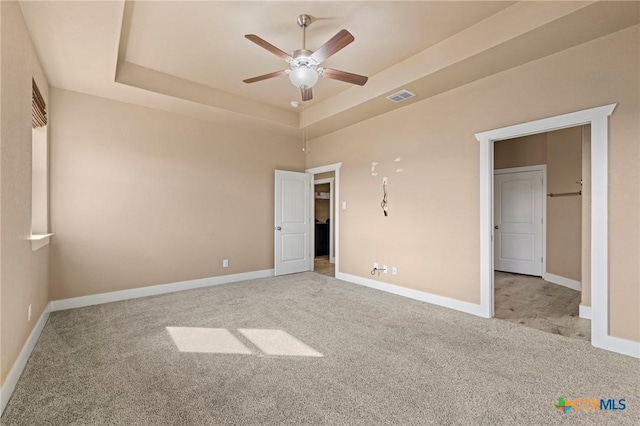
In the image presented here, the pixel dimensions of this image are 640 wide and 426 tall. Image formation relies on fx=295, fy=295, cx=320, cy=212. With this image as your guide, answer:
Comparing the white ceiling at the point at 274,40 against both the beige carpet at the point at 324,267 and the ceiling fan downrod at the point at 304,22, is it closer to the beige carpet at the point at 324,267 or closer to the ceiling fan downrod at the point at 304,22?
the ceiling fan downrod at the point at 304,22

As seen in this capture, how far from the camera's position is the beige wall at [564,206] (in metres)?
4.82

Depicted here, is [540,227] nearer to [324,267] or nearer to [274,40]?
[324,267]

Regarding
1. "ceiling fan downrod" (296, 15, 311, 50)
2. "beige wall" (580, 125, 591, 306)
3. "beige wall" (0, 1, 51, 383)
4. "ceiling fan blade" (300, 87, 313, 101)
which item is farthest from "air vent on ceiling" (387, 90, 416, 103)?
"beige wall" (0, 1, 51, 383)

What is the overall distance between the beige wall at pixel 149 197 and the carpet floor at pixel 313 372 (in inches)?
31.8

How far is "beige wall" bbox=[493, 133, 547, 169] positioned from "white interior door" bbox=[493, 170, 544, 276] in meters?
0.20

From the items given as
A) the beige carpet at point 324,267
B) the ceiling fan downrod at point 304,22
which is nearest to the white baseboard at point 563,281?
the beige carpet at point 324,267

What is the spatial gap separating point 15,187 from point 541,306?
5550mm

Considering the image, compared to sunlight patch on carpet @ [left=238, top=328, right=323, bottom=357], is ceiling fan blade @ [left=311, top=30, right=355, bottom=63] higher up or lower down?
higher up

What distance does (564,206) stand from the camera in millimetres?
5074

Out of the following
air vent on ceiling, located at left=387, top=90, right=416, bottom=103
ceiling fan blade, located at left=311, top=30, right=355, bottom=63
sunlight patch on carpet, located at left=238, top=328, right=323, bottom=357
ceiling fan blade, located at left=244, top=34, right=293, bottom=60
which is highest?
air vent on ceiling, located at left=387, top=90, right=416, bottom=103

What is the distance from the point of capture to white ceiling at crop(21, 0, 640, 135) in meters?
2.47

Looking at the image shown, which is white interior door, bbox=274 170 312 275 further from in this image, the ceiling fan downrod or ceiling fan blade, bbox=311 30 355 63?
ceiling fan blade, bbox=311 30 355 63

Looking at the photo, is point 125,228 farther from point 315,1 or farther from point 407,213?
point 407,213

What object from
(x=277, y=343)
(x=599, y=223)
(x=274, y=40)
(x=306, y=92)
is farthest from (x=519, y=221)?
(x=274, y=40)
